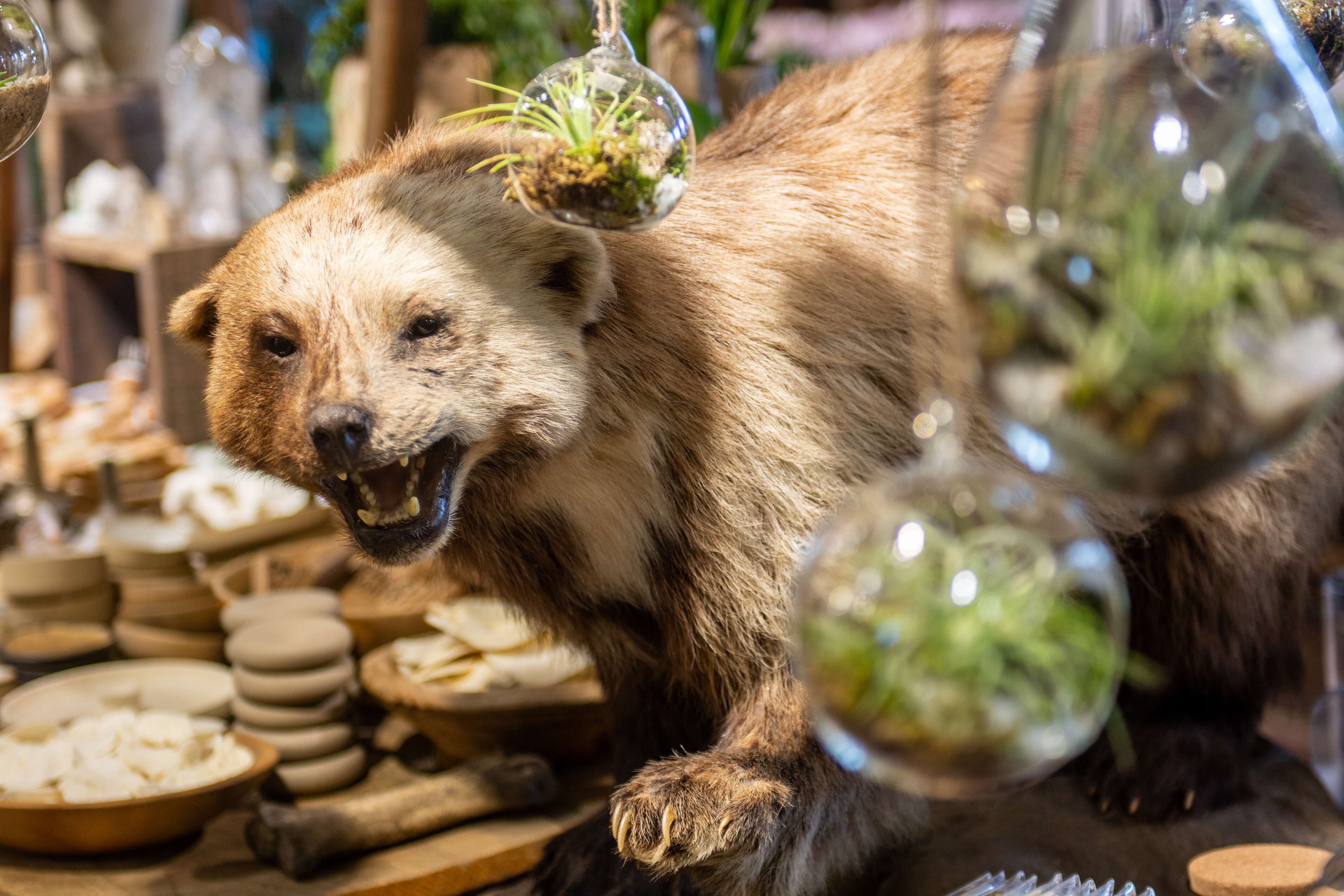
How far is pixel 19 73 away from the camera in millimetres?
1309

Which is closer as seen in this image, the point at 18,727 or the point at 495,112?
the point at 18,727

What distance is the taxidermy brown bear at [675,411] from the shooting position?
130 centimetres

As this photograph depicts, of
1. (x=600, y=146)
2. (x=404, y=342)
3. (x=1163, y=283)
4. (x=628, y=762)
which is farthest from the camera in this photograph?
(x=628, y=762)

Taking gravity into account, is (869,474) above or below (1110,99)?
below

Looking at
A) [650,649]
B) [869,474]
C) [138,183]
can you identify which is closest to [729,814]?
[650,649]

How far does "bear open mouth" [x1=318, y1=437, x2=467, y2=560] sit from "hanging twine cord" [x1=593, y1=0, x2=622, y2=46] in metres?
0.46

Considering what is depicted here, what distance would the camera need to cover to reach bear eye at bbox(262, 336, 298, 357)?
52.2 inches

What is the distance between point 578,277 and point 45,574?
1.70m

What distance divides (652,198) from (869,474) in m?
0.55

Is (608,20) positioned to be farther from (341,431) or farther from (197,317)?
(197,317)

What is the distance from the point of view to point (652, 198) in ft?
3.45

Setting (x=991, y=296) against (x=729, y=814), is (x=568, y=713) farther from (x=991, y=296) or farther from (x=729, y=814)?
(x=991, y=296)

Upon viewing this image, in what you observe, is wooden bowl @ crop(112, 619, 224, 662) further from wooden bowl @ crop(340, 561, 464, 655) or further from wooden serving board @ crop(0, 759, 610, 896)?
wooden serving board @ crop(0, 759, 610, 896)

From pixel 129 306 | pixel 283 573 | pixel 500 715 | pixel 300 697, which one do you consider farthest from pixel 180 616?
pixel 129 306
